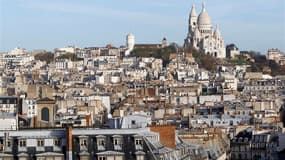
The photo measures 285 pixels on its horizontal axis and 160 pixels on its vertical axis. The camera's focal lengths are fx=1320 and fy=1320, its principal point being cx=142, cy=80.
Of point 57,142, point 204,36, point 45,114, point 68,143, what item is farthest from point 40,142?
point 204,36

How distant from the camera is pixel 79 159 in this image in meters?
28.9

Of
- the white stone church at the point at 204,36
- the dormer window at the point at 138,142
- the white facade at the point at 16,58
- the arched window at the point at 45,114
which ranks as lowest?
the dormer window at the point at 138,142

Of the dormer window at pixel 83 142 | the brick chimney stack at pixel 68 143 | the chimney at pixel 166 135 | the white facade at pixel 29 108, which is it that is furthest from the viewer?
the white facade at pixel 29 108

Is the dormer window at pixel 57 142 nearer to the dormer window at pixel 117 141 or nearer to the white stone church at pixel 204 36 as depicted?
the dormer window at pixel 117 141

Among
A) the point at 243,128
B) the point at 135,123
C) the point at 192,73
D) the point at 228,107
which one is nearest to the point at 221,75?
the point at 192,73

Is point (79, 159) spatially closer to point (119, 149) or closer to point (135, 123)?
point (119, 149)

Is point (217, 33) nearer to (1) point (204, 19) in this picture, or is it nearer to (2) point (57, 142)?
(1) point (204, 19)

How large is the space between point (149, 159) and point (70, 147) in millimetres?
1761

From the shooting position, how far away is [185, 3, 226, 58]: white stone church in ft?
582

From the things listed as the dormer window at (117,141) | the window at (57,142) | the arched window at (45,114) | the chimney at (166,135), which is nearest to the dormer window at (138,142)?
the dormer window at (117,141)

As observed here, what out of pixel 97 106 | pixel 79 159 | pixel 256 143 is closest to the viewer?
pixel 79 159

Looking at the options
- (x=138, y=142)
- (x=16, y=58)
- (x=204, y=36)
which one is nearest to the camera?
(x=138, y=142)

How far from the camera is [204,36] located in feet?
593

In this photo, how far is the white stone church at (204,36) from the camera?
177500 mm
